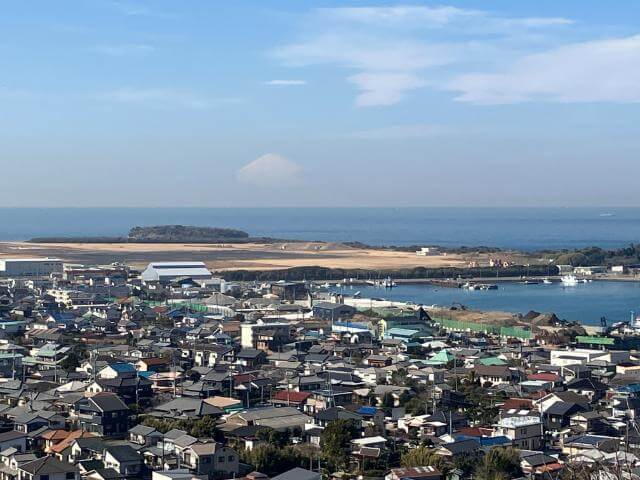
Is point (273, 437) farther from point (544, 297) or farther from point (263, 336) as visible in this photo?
point (544, 297)

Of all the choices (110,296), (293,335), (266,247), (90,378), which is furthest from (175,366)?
(266,247)

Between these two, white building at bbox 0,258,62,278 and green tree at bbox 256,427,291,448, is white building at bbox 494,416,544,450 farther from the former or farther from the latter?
white building at bbox 0,258,62,278

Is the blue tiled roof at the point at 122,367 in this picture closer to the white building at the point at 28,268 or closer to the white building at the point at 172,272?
the white building at the point at 172,272

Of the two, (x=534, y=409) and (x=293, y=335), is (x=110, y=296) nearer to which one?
(x=293, y=335)

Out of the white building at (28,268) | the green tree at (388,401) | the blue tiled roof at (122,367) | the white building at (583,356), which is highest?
the white building at (28,268)

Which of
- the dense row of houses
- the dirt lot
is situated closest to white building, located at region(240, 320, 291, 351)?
the dense row of houses

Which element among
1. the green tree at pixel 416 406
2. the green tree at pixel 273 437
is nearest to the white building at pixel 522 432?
the green tree at pixel 416 406
